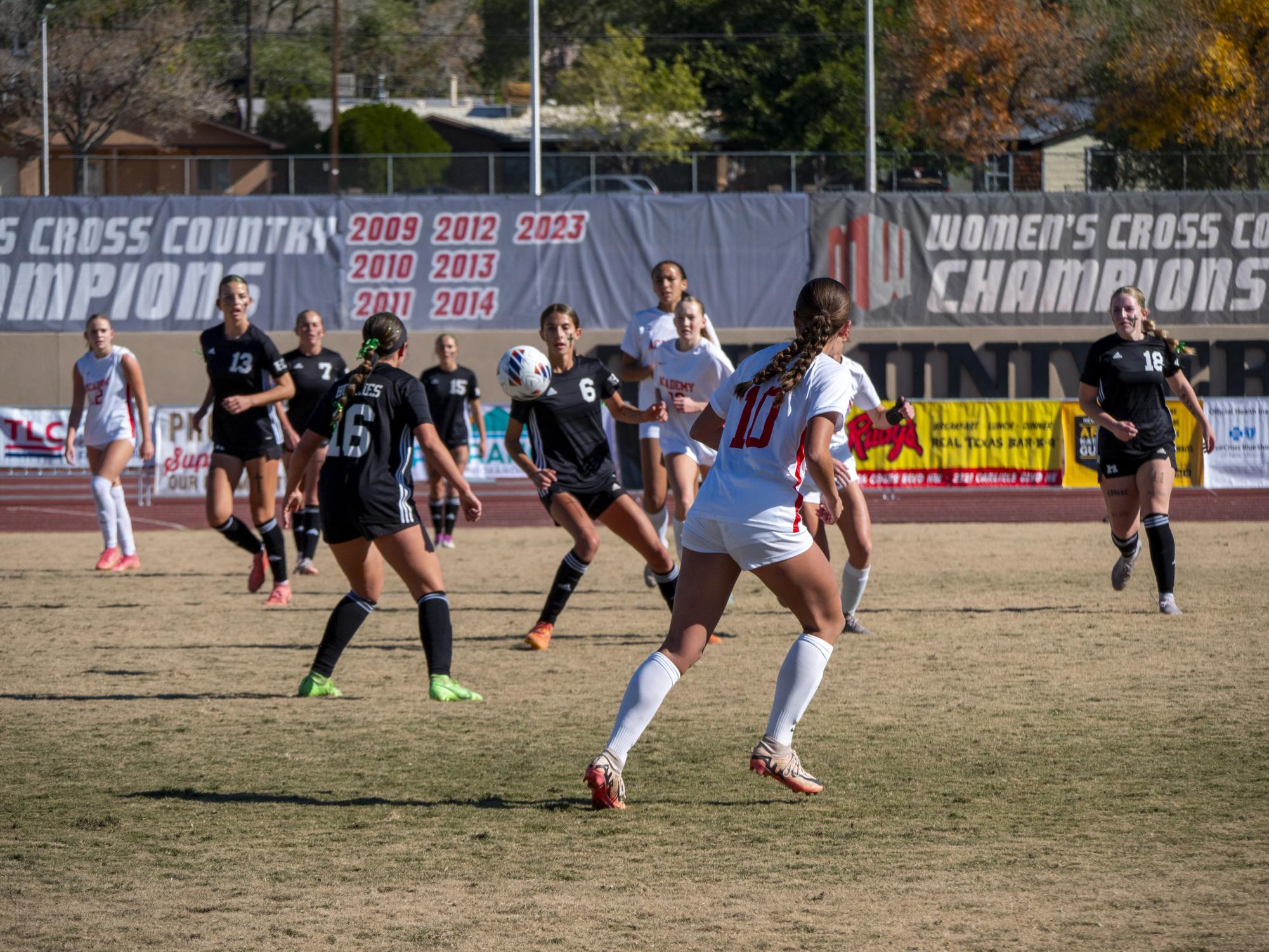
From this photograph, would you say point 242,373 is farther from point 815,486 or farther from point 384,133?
point 384,133

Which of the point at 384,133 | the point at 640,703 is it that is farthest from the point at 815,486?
the point at 384,133

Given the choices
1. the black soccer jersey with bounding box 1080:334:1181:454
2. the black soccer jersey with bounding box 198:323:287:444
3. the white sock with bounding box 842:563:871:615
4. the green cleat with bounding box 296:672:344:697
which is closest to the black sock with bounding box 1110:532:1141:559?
the black soccer jersey with bounding box 1080:334:1181:454

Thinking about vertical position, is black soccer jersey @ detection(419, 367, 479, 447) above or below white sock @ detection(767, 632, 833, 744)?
below

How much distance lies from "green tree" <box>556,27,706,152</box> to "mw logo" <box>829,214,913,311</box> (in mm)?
24595

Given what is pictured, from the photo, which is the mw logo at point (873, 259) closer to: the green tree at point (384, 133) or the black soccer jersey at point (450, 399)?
the black soccer jersey at point (450, 399)

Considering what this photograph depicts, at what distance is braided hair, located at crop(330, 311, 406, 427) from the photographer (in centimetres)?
747

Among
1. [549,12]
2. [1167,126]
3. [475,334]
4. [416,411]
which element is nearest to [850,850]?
[416,411]

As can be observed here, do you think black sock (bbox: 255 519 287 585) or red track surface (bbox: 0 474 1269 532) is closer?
black sock (bbox: 255 519 287 585)

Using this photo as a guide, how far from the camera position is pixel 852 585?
9.72 meters

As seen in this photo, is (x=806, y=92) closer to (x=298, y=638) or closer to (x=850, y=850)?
(x=298, y=638)

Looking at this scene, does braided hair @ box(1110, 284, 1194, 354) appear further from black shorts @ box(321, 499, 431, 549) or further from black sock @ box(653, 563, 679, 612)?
black shorts @ box(321, 499, 431, 549)

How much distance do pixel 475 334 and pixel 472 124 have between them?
1572 inches

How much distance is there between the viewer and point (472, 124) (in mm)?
64500

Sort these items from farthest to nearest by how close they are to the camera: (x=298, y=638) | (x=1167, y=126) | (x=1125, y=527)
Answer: (x=1167, y=126), (x=1125, y=527), (x=298, y=638)
